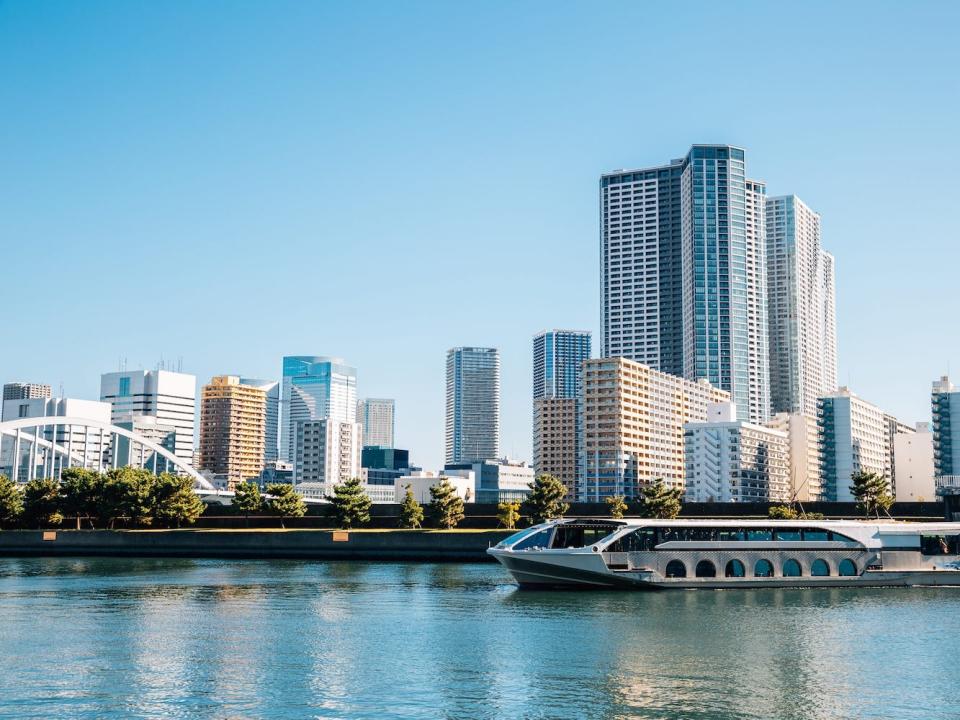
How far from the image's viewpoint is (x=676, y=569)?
7588cm

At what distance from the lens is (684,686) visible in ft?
138

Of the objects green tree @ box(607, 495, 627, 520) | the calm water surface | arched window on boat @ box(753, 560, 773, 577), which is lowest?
the calm water surface

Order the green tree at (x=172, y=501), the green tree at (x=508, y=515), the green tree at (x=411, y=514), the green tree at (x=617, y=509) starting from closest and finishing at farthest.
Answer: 1. the green tree at (x=508, y=515)
2. the green tree at (x=617, y=509)
3. the green tree at (x=411, y=514)
4. the green tree at (x=172, y=501)

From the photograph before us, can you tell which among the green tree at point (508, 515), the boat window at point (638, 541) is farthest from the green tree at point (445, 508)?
the boat window at point (638, 541)

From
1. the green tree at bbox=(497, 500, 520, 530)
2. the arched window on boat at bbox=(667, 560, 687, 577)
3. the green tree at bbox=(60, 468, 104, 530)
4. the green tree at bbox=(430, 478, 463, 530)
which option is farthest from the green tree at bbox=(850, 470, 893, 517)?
the green tree at bbox=(60, 468, 104, 530)

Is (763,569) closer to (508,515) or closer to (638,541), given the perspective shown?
(638,541)

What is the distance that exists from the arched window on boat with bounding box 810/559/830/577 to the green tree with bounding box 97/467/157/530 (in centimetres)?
8109

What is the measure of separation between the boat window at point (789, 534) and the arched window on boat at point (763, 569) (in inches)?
81.1

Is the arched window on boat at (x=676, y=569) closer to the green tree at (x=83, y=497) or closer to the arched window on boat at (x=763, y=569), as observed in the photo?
the arched window on boat at (x=763, y=569)

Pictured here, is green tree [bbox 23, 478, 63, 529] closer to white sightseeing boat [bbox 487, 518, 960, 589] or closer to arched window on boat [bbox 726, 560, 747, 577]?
white sightseeing boat [bbox 487, 518, 960, 589]

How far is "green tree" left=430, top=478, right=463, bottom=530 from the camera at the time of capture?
124m

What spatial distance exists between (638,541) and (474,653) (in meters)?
28.2

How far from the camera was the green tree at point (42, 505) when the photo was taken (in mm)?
132750

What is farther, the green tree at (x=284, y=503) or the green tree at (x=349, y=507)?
the green tree at (x=284, y=503)
